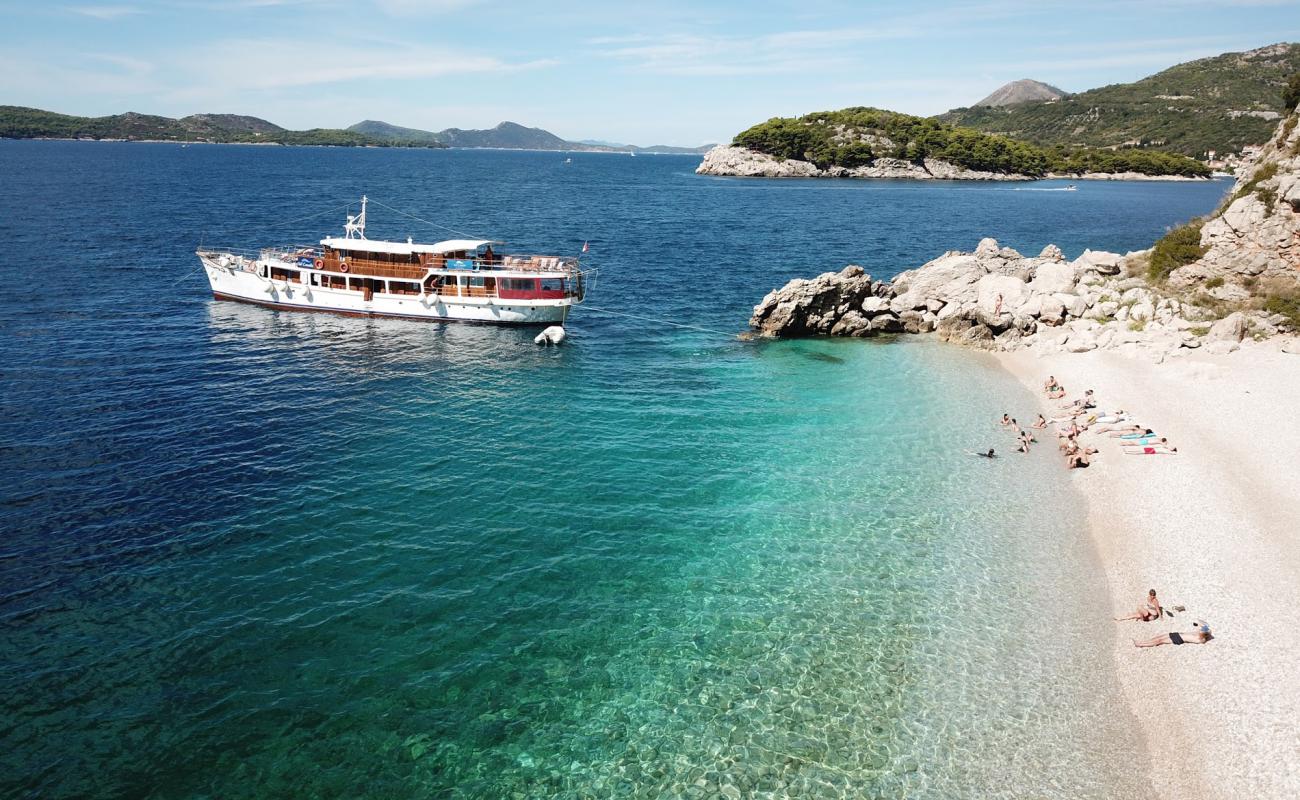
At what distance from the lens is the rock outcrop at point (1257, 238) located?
156 feet

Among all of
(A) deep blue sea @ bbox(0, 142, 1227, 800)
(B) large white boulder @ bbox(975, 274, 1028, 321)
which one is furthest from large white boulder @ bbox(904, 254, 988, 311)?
(A) deep blue sea @ bbox(0, 142, 1227, 800)

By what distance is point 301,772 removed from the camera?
1653 centimetres

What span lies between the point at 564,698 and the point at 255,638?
9.45m

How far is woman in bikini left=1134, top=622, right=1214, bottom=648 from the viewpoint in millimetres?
21047

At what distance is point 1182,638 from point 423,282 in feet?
173

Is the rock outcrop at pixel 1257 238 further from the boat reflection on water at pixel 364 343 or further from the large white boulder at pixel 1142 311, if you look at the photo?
the boat reflection on water at pixel 364 343

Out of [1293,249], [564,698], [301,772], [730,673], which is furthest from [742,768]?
[1293,249]

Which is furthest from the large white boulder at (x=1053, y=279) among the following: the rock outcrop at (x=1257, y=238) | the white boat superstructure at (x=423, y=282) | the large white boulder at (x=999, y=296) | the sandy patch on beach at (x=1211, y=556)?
the white boat superstructure at (x=423, y=282)

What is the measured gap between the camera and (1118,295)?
52250 mm

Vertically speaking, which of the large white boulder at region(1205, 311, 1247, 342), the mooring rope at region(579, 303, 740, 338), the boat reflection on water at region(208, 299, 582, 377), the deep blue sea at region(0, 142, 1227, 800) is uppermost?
the large white boulder at region(1205, 311, 1247, 342)

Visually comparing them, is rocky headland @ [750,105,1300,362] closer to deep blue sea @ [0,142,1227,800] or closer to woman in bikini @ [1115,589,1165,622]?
deep blue sea @ [0,142,1227,800]

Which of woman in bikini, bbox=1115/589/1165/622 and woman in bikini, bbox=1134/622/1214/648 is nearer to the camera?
woman in bikini, bbox=1134/622/1214/648

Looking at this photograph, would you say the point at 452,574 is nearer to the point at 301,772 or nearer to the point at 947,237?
the point at 301,772

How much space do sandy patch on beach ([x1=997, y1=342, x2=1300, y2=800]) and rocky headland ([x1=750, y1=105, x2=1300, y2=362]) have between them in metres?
4.70
